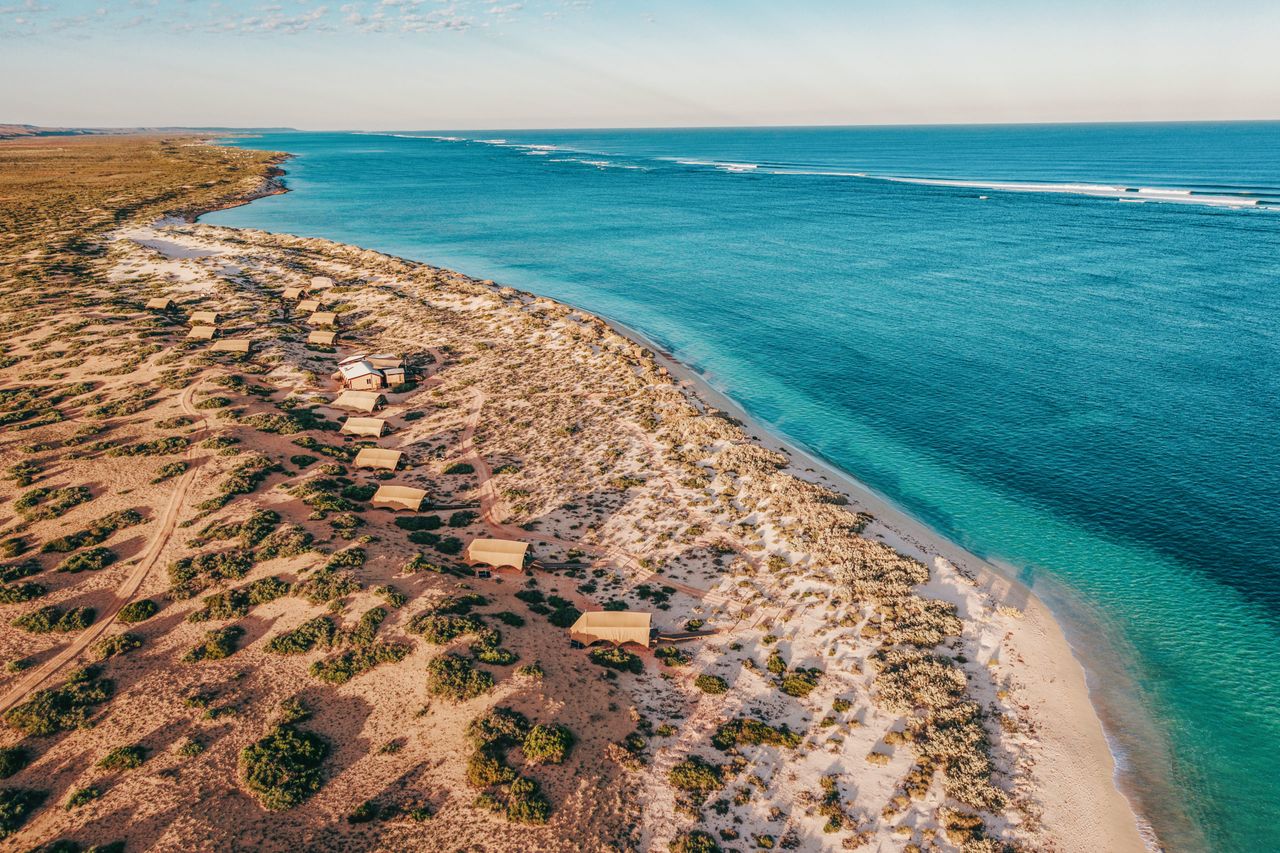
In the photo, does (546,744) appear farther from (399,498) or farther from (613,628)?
(399,498)

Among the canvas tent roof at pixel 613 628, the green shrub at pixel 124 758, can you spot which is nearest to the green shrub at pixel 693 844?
the canvas tent roof at pixel 613 628

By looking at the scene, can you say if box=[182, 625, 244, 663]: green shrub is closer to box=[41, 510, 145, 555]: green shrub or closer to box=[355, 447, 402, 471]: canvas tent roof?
box=[41, 510, 145, 555]: green shrub


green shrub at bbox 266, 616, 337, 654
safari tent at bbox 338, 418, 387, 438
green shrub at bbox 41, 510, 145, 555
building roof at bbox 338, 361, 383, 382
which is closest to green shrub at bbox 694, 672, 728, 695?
green shrub at bbox 266, 616, 337, 654

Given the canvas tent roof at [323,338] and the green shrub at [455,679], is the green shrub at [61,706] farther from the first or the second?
the canvas tent roof at [323,338]

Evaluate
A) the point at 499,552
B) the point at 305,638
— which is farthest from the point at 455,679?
the point at 499,552

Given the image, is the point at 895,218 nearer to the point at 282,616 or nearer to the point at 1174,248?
the point at 1174,248

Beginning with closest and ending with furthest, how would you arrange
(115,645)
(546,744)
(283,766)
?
(283,766)
(546,744)
(115,645)
